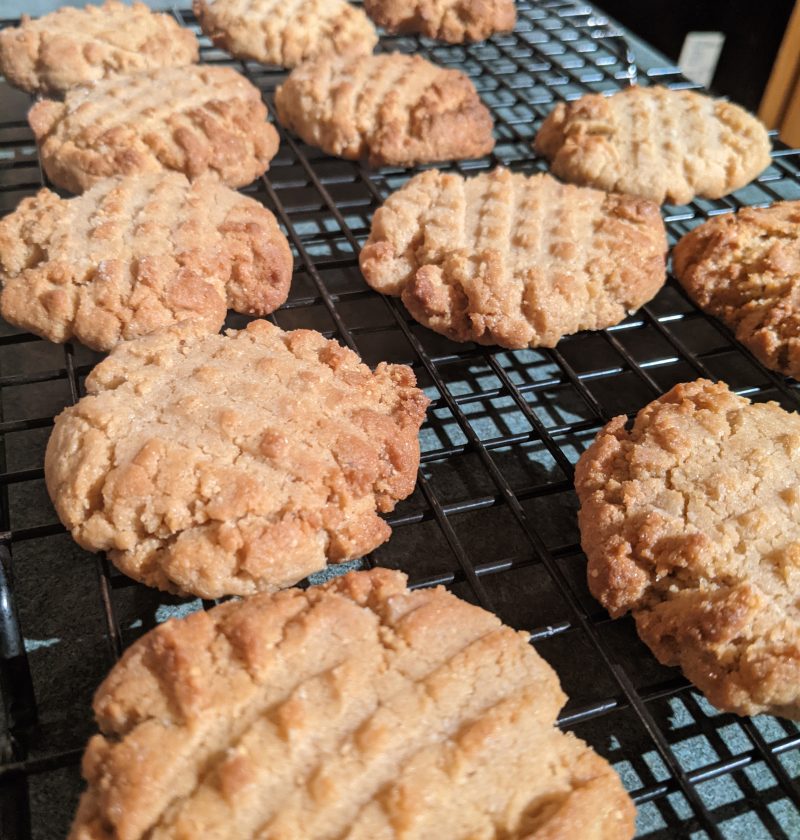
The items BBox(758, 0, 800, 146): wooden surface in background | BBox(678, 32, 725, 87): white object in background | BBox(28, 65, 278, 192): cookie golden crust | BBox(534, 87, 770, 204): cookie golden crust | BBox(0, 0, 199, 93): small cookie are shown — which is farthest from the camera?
BBox(678, 32, 725, 87): white object in background

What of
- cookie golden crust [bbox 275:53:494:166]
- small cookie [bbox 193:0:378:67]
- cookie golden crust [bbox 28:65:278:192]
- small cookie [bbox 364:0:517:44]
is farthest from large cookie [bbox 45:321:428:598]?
small cookie [bbox 364:0:517:44]

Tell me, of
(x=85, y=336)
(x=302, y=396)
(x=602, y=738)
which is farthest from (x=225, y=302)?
(x=602, y=738)

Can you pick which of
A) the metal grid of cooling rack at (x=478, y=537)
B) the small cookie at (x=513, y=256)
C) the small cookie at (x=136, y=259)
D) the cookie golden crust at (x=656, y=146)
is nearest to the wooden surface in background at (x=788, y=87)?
the metal grid of cooling rack at (x=478, y=537)

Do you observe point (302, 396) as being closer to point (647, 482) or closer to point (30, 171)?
point (647, 482)

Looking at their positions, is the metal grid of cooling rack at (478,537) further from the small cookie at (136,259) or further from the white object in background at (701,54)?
the white object in background at (701,54)

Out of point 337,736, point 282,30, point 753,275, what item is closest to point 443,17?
point 282,30

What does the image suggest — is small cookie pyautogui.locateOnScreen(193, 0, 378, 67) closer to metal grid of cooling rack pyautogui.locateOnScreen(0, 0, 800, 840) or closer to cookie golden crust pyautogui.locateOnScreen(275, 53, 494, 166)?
cookie golden crust pyautogui.locateOnScreen(275, 53, 494, 166)

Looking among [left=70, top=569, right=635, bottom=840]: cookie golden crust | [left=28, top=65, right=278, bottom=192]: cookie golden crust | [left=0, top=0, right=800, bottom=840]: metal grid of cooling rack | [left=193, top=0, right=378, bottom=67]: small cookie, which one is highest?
[left=193, top=0, right=378, bottom=67]: small cookie
